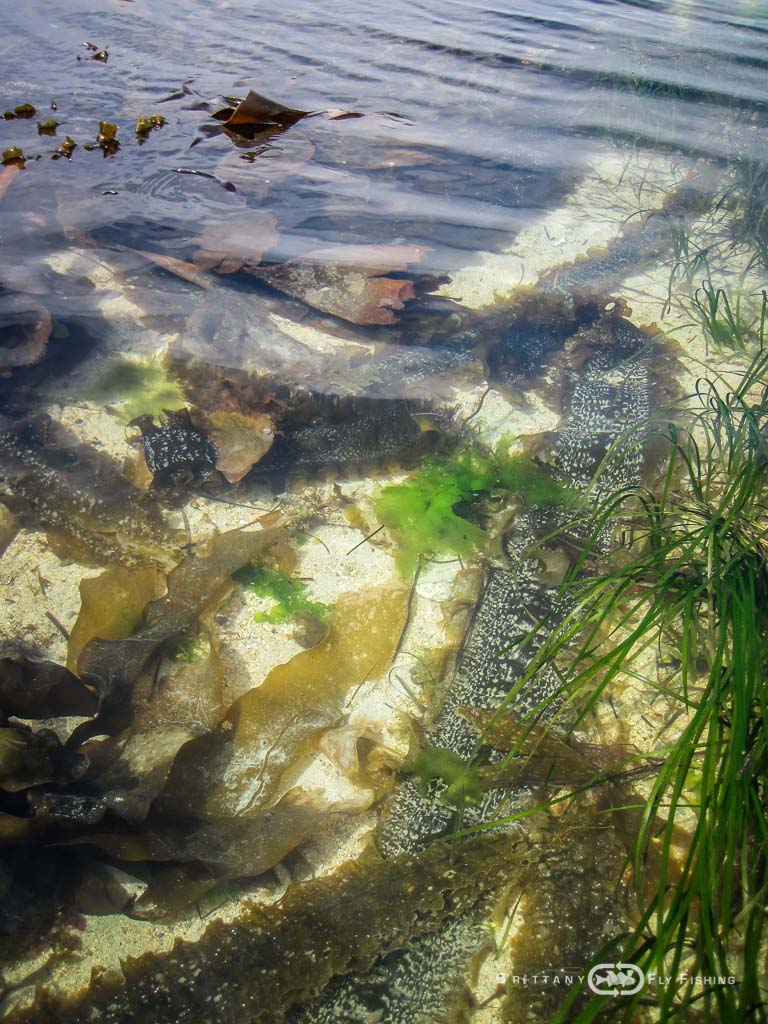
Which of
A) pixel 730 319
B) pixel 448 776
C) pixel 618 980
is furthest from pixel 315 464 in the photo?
pixel 730 319

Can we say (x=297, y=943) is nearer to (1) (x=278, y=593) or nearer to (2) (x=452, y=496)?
(1) (x=278, y=593)

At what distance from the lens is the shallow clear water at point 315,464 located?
6.66 feet

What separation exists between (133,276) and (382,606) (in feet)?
9.43

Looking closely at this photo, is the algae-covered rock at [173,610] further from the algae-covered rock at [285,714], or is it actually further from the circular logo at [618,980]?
the circular logo at [618,980]

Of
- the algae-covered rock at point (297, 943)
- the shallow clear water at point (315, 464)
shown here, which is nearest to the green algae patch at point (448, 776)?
the shallow clear water at point (315, 464)

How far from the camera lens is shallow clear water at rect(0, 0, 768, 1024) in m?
2.03

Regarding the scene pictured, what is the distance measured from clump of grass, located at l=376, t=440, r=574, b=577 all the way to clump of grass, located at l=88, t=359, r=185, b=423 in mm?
1381

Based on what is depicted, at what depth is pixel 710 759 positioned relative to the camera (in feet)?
4.96

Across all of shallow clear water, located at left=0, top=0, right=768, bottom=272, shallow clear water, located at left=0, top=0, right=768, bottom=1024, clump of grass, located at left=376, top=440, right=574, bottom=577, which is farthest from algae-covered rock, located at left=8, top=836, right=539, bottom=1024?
shallow clear water, located at left=0, top=0, right=768, bottom=272

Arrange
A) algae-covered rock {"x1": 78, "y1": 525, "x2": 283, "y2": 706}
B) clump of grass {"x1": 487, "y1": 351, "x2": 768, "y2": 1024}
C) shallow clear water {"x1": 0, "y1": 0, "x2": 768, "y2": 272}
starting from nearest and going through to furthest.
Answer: clump of grass {"x1": 487, "y1": 351, "x2": 768, "y2": 1024} → algae-covered rock {"x1": 78, "y1": 525, "x2": 283, "y2": 706} → shallow clear water {"x1": 0, "y1": 0, "x2": 768, "y2": 272}

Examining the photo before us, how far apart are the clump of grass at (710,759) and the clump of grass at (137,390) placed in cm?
251

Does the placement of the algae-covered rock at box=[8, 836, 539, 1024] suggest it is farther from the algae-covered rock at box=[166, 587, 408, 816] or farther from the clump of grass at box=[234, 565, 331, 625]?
the clump of grass at box=[234, 565, 331, 625]

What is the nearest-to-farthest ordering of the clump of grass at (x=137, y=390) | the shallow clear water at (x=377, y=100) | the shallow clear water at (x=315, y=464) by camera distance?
the shallow clear water at (x=315, y=464) < the clump of grass at (x=137, y=390) < the shallow clear water at (x=377, y=100)

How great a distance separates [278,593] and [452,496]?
0.97m
